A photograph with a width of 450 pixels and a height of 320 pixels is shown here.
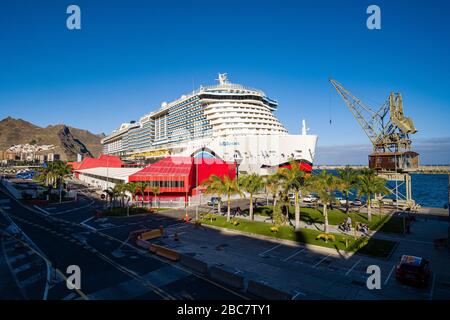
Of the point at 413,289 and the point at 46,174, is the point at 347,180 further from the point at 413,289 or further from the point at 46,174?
the point at 46,174

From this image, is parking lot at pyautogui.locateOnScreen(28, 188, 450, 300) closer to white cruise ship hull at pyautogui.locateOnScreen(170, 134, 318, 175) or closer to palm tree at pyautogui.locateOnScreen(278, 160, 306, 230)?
palm tree at pyautogui.locateOnScreen(278, 160, 306, 230)

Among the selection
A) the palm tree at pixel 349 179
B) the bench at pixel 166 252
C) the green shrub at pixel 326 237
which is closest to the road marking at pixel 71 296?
the bench at pixel 166 252

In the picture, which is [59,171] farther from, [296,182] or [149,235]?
[296,182]

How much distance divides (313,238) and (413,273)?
33.5ft

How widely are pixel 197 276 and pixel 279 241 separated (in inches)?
418

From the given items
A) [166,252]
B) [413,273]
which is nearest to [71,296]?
[166,252]

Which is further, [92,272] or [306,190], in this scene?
[306,190]

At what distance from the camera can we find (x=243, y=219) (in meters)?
35.8

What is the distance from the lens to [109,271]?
58.2 ft

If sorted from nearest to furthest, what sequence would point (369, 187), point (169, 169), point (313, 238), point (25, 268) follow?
point (25, 268) < point (313, 238) < point (369, 187) < point (169, 169)

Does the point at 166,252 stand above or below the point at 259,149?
below

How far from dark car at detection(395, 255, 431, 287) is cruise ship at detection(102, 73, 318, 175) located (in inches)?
1981

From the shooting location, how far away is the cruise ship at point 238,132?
66.4m

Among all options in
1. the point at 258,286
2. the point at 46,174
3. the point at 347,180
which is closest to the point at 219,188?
the point at 347,180
